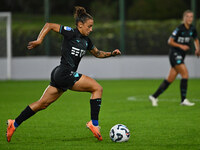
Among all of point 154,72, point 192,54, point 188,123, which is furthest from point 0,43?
point 188,123

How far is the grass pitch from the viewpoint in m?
6.80

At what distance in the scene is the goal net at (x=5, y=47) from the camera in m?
21.6

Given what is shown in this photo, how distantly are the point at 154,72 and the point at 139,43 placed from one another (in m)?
1.61

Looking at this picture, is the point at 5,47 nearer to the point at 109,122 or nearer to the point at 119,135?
the point at 109,122

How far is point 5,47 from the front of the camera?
861 inches

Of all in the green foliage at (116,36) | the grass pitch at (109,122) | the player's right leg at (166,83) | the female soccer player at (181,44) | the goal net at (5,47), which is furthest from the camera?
the green foliage at (116,36)

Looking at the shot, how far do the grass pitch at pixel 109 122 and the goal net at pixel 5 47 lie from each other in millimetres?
6397

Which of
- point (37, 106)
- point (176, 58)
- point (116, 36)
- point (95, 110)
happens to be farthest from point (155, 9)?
point (37, 106)

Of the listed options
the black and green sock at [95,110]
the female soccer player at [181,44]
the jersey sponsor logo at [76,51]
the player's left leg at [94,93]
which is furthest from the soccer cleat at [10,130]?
the female soccer player at [181,44]

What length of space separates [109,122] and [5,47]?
13.7 meters

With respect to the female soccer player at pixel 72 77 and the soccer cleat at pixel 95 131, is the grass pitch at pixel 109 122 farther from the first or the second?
the female soccer player at pixel 72 77

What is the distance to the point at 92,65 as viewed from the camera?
21594mm

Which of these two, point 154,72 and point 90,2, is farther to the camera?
point 90,2

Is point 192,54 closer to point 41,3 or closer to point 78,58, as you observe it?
point 41,3
